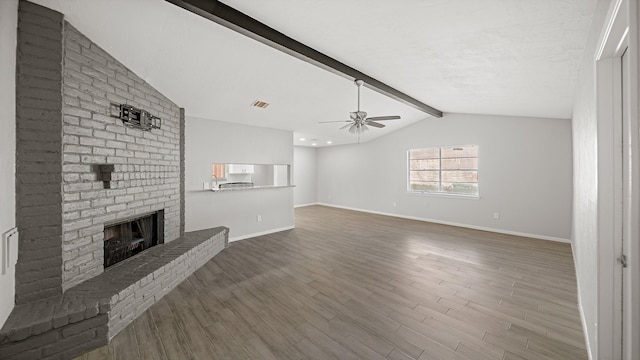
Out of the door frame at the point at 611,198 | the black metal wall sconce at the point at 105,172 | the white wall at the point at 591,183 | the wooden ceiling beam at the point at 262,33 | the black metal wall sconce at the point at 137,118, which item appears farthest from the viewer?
the black metal wall sconce at the point at 137,118

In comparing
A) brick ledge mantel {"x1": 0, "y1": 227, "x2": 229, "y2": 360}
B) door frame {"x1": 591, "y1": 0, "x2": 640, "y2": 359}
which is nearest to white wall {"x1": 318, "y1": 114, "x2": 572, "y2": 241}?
door frame {"x1": 591, "y1": 0, "x2": 640, "y2": 359}

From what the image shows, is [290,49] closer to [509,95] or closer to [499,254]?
[509,95]

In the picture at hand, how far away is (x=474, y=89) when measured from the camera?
3.85m

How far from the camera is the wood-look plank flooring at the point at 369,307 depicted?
1.94 metres

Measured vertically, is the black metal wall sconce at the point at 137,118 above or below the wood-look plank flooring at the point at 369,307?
above

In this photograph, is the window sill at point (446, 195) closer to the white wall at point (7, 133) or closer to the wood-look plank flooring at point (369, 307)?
the wood-look plank flooring at point (369, 307)

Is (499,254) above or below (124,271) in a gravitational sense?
below

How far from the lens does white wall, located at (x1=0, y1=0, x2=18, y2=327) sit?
1.67m

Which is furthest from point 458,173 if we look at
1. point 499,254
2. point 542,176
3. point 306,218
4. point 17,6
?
point 17,6

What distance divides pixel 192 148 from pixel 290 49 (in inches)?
109

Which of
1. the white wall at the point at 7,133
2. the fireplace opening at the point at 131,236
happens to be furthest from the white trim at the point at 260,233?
the white wall at the point at 7,133

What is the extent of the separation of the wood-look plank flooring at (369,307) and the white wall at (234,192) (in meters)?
0.85

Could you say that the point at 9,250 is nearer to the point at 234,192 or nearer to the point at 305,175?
the point at 234,192

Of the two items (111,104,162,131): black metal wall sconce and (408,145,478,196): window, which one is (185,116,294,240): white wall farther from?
(408,145,478,196): window
